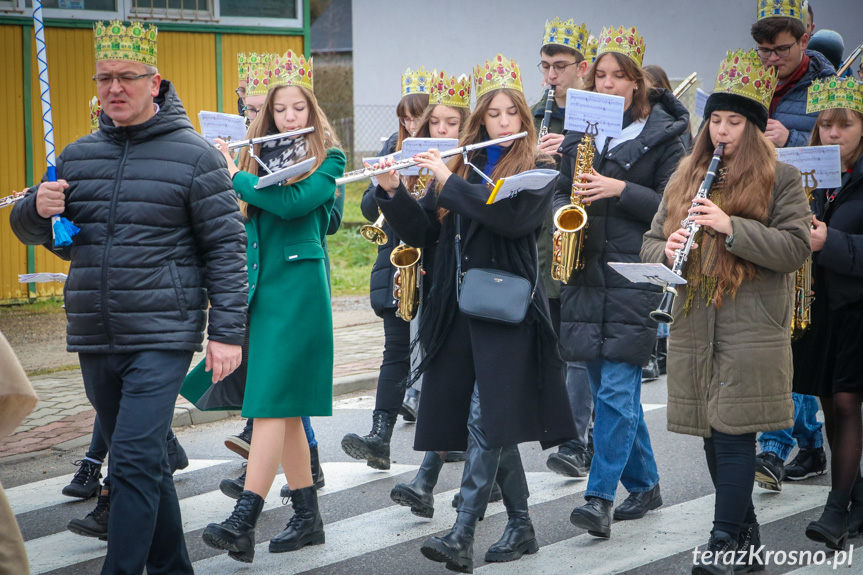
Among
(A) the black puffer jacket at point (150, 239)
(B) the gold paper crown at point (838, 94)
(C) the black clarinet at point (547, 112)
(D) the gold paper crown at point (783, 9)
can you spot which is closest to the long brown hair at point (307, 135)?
(A) the black puffer jacket at point (150, 239)

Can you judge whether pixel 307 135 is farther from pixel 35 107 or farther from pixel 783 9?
pixel 35 107

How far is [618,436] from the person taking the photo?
5180 millimetres

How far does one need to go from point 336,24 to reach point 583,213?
27.0m

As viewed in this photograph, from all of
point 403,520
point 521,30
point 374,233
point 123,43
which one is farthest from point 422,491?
point 521,30

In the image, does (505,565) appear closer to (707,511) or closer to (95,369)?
(707,511)

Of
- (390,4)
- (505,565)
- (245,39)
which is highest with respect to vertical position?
(390,4)

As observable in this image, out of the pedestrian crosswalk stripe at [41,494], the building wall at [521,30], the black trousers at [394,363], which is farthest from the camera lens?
the building wall at [521,30]

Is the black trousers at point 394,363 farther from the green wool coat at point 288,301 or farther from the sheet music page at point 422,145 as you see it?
the sheet music page at point 422,145

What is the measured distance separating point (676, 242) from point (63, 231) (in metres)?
2.43

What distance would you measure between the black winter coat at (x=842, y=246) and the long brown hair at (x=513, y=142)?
1414mm

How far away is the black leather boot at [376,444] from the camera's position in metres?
6.14

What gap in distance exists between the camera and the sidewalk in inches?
279

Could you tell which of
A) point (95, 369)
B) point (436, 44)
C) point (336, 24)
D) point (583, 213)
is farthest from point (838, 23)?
point (95, 369)

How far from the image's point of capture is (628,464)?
544 cm
